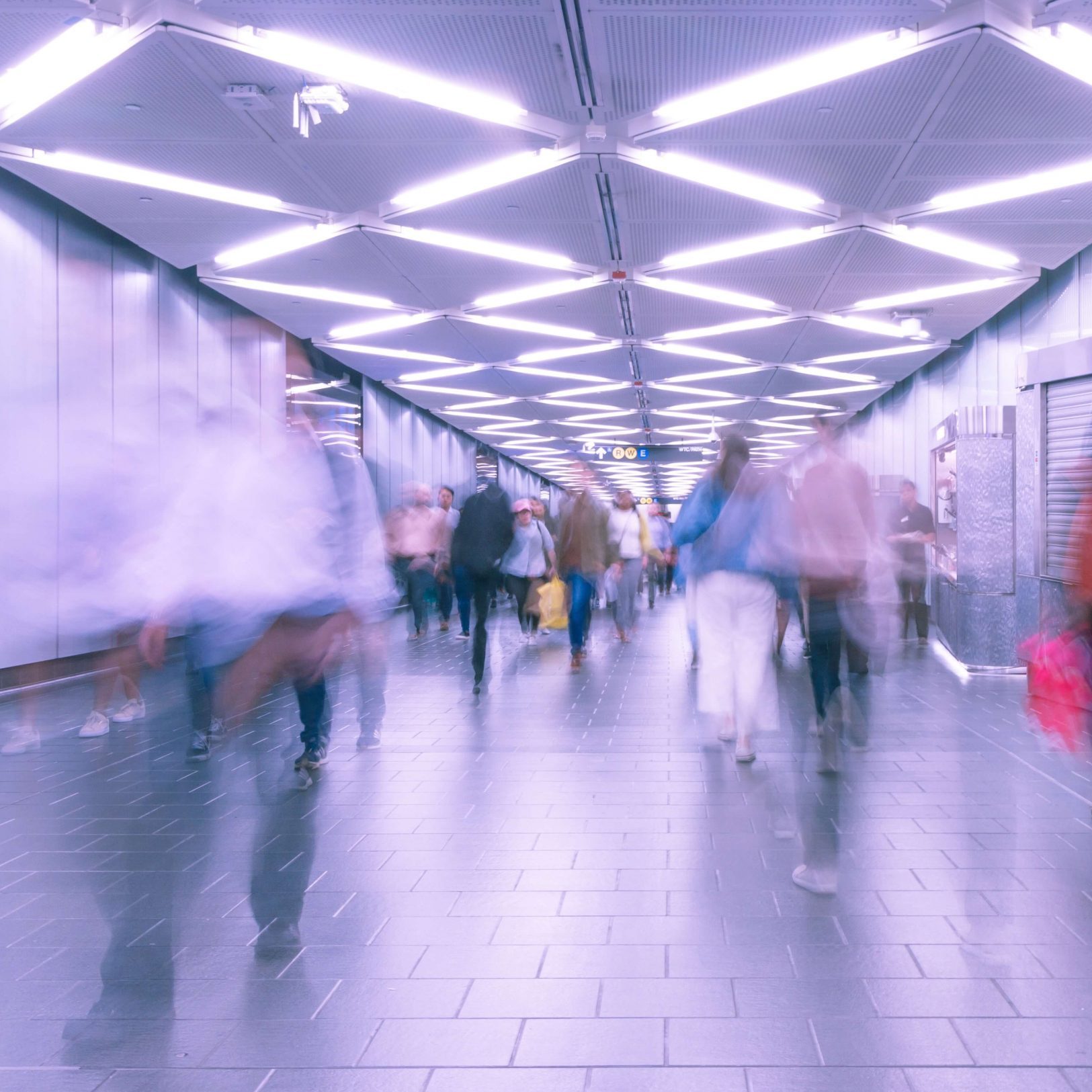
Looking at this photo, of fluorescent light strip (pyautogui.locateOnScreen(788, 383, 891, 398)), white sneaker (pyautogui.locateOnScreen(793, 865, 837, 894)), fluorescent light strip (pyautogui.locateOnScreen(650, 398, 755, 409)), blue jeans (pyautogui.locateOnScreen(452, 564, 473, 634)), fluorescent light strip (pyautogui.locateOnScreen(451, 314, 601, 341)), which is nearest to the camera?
white sneaker (pyautogui.locateOnScreen(793, 865, 837, 894))

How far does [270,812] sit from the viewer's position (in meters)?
5.33

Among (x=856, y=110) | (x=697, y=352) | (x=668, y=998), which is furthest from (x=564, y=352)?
(x=668, y=998)

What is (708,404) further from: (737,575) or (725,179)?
(737,575)

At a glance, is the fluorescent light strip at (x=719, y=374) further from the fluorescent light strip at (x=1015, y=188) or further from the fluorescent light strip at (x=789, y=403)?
the fluorescent light strip at (x=1015, y=188)

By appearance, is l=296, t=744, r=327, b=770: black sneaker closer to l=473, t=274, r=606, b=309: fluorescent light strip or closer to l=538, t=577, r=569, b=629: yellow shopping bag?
l=538, t=577, r=569, b=629: yellow shopping bag

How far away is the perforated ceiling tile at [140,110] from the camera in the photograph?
22.3 feet

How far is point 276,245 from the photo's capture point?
10828 millimetres

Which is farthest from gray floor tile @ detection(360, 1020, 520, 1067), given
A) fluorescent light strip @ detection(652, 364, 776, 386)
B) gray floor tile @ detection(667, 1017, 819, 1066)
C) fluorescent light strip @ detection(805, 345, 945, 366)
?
fluorescent light strip @ detection(652, 364, 776, 386)

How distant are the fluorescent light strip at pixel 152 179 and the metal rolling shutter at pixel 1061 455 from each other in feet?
21.4

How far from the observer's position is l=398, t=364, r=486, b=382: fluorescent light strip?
17875 mm

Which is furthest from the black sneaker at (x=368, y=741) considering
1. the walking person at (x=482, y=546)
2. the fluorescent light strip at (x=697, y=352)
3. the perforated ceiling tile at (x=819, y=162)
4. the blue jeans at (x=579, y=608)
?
the fluorescent light strip at (x=697, y=352)

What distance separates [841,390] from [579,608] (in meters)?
12.2

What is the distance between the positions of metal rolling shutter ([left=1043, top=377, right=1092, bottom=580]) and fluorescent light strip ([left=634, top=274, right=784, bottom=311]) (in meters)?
5.01

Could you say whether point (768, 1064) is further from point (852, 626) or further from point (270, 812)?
point (270, 812)
